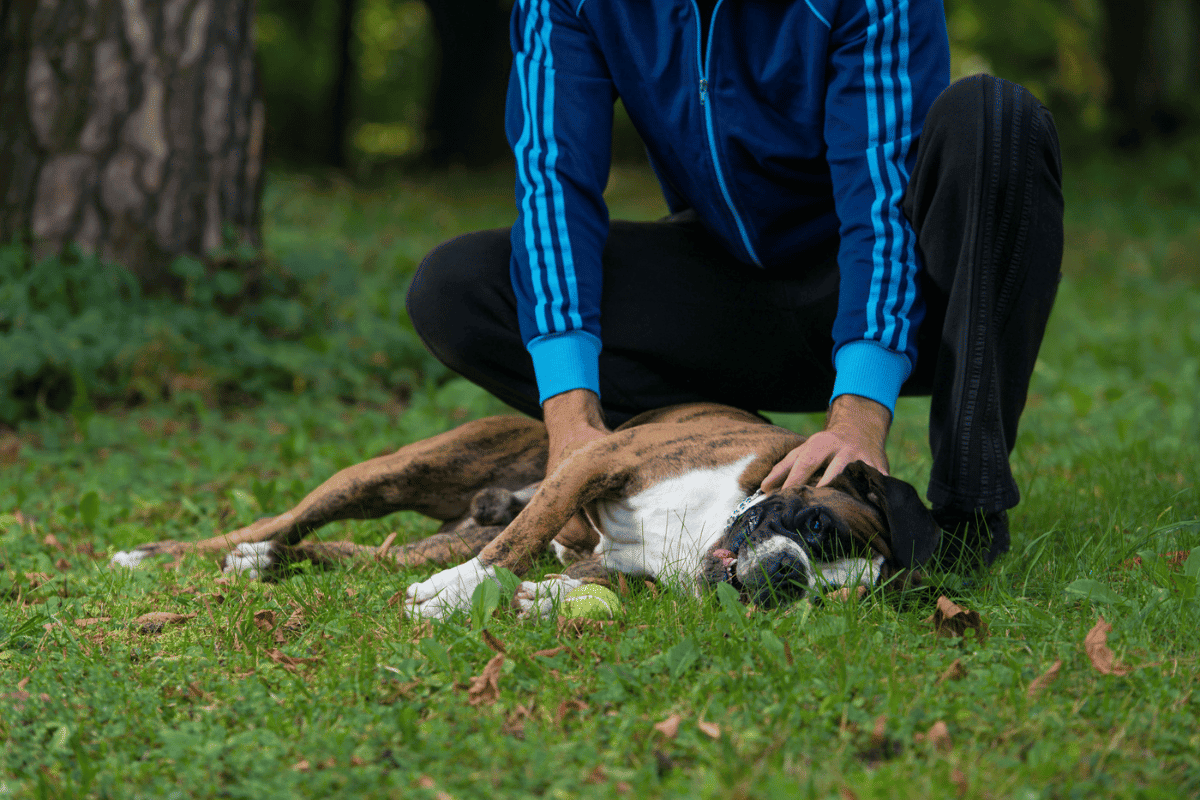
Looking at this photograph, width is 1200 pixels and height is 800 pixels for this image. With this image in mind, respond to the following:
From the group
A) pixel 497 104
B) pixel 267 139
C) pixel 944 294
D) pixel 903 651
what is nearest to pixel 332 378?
pixel 267 139

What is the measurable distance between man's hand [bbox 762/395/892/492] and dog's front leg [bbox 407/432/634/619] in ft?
1.38

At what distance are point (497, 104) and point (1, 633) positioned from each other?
1473 cm

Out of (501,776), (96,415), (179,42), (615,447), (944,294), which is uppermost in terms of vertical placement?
(179,42)

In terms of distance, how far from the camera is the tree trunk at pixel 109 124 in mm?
5156

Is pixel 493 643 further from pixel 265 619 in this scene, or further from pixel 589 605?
pixel 265 619

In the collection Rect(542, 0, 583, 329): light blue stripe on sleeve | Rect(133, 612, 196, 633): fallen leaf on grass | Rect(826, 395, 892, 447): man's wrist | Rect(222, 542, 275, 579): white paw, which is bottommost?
Rect(222, 542, 275, 579): white paw

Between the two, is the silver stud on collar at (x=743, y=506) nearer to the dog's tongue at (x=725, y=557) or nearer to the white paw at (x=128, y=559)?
the dog's tongue at (x=725, y=557)

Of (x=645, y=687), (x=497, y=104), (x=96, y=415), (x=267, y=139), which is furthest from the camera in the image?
(x=497, y=104)

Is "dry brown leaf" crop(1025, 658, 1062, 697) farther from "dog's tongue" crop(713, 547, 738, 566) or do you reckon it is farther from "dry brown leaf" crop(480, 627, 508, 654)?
"dry brown leaf" crop(480, 627, 508, 654)

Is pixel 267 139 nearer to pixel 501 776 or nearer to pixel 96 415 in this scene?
pixel 96 415

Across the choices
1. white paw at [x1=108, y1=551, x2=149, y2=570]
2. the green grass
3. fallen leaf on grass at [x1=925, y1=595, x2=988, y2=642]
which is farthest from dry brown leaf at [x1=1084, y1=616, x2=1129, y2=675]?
white paw at [x1=108, y1=551, x2=149, y2=570]

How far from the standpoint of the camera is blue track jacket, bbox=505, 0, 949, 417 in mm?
2730

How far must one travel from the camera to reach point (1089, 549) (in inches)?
108

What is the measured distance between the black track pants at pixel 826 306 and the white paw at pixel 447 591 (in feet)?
2.91
